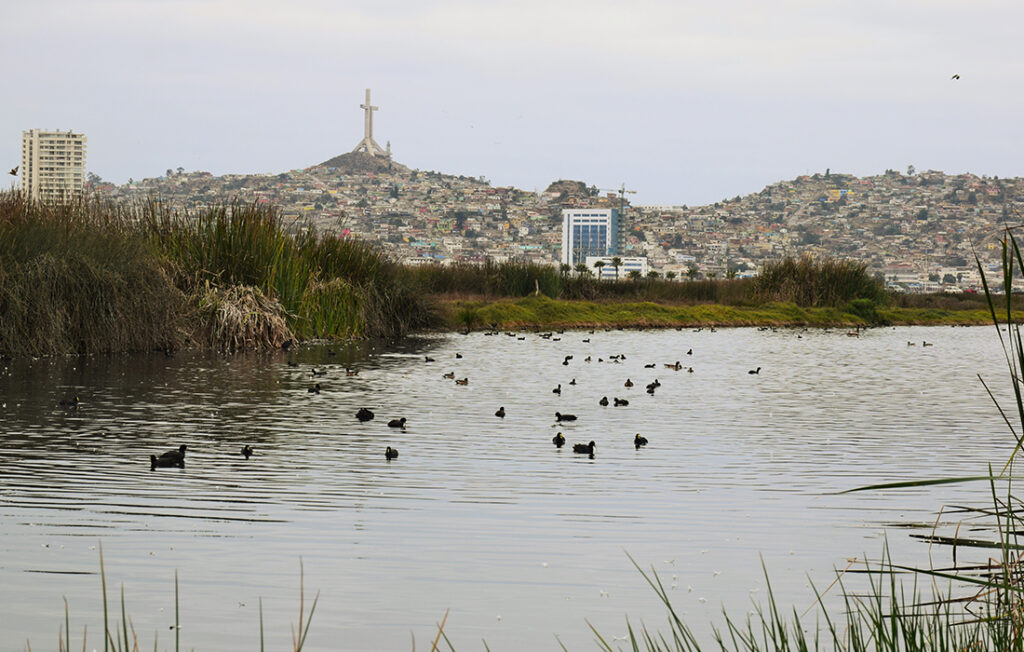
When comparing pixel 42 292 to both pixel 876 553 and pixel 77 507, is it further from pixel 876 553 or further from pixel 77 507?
pixel 876 553

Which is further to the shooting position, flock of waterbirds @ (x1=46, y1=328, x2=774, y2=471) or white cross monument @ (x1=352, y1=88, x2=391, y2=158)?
white cross monument @ (x1=352, y1=88, x2=391, y2=158)

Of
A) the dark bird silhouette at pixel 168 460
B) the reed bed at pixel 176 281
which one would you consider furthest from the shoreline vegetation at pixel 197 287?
the dark bird silhouette at pixel 168 460

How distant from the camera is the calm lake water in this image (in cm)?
615

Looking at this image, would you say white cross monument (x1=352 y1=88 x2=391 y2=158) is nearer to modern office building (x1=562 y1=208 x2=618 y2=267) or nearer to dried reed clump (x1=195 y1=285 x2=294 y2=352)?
modern office building (x1=562 y1=208 x2=618 y2=267)

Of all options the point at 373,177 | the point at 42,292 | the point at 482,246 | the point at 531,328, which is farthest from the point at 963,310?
the point at 373,177

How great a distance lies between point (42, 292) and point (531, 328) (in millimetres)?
24575

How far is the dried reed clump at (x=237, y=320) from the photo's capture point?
27.1 m

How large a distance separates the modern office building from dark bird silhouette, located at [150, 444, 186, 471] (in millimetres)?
175007

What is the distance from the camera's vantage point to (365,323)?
33844 millimetres

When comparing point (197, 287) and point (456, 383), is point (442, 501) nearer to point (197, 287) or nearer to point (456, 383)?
point (456, 383)

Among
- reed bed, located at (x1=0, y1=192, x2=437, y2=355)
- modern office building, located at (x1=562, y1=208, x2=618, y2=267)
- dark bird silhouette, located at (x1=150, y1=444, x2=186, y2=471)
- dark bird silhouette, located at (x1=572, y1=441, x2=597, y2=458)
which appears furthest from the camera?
modern office building, located at (x1=562, y1=208, x2=618, y2=267)

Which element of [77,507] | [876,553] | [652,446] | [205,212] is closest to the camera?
[876,553]

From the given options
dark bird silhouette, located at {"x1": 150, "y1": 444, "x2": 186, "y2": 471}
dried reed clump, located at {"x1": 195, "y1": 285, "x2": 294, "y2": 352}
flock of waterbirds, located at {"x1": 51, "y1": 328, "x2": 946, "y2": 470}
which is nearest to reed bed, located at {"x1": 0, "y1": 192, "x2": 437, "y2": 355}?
dried reed clump, located at {"x1": 195, "y1": 285, "x2": 294, "y2": 352}

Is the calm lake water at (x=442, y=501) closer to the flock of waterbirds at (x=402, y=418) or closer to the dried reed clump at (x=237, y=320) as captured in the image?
the flock of waterbirds at (x=402, y=418)
